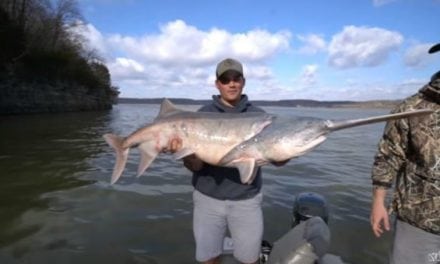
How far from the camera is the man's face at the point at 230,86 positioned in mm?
3830

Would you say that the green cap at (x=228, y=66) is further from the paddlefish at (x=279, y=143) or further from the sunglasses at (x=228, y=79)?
the paddlefish at (x=279, y=143)

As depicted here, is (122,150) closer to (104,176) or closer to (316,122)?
(316,122)

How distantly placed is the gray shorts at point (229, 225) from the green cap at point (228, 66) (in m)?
1.22

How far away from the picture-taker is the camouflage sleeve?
2996 millimetres

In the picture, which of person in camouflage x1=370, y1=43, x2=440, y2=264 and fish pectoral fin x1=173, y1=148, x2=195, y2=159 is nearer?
person in camouflage x1=370, y1=43, x2=440, y2=264

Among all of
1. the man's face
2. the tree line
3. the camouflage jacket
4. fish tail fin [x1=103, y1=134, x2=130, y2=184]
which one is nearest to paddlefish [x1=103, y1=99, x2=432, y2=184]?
fish tail fin [x1=103, y1=134, x2=130, y2=184]

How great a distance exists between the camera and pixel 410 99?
2.95 metres

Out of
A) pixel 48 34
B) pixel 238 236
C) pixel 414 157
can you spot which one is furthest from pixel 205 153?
pixel 48 34

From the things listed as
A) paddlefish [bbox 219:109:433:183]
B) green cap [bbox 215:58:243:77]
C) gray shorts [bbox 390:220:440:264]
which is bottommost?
gray shorts [bbox 390:220:440:264]

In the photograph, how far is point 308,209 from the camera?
185 inches

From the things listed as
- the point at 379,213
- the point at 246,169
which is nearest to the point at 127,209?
the point at 246,169

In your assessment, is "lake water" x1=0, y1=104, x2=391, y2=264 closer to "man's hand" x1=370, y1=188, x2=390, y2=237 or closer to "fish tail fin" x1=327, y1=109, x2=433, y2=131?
"man's hand" x1=370, y1=188, x2=390, y2=237

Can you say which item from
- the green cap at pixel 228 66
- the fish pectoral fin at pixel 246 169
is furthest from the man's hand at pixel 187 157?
the green cap at pixel 228 66

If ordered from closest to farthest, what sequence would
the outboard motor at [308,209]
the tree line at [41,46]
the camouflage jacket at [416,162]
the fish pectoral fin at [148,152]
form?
the camouflage jacket at [416,162], the fish pectoral fin at [148,152], the outboard motor at [308,209], the tree line at [41,46]
